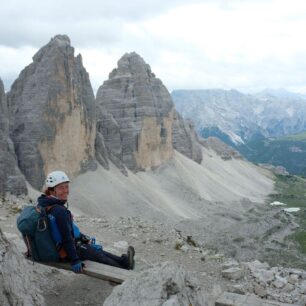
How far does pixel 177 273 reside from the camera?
6512 millimetres

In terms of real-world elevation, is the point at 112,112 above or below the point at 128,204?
above

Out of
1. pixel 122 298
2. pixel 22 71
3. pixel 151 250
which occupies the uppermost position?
pixel 22 71

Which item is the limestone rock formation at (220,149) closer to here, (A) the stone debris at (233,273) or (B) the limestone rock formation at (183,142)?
(B) the limestone rock formation at (183,142)

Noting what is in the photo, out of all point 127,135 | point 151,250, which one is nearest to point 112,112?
point 127,135

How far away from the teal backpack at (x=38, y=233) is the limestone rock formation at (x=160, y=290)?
9.08ft

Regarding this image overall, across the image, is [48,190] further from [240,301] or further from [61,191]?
[240,301]

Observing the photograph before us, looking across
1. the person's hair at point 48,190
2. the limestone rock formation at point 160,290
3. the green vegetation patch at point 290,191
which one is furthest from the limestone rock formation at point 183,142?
the limestone rock formation at point 160,290

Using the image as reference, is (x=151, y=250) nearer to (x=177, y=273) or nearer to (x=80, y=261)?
(x=80, y=261)

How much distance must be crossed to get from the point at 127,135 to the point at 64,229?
49.3 meters

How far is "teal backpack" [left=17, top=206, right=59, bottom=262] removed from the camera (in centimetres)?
866

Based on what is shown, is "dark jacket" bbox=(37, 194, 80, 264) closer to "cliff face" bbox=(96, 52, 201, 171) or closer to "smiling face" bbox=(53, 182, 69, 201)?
"smiling face" bbox=(53, 182, 69, 201)

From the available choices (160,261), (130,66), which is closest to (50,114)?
(130,66)

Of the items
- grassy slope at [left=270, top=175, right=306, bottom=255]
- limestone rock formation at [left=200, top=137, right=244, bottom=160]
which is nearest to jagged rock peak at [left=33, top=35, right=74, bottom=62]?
grassy slope at [left=270, top=175, right=306, bottom=255]

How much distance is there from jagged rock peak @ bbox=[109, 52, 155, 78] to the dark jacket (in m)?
54.8
